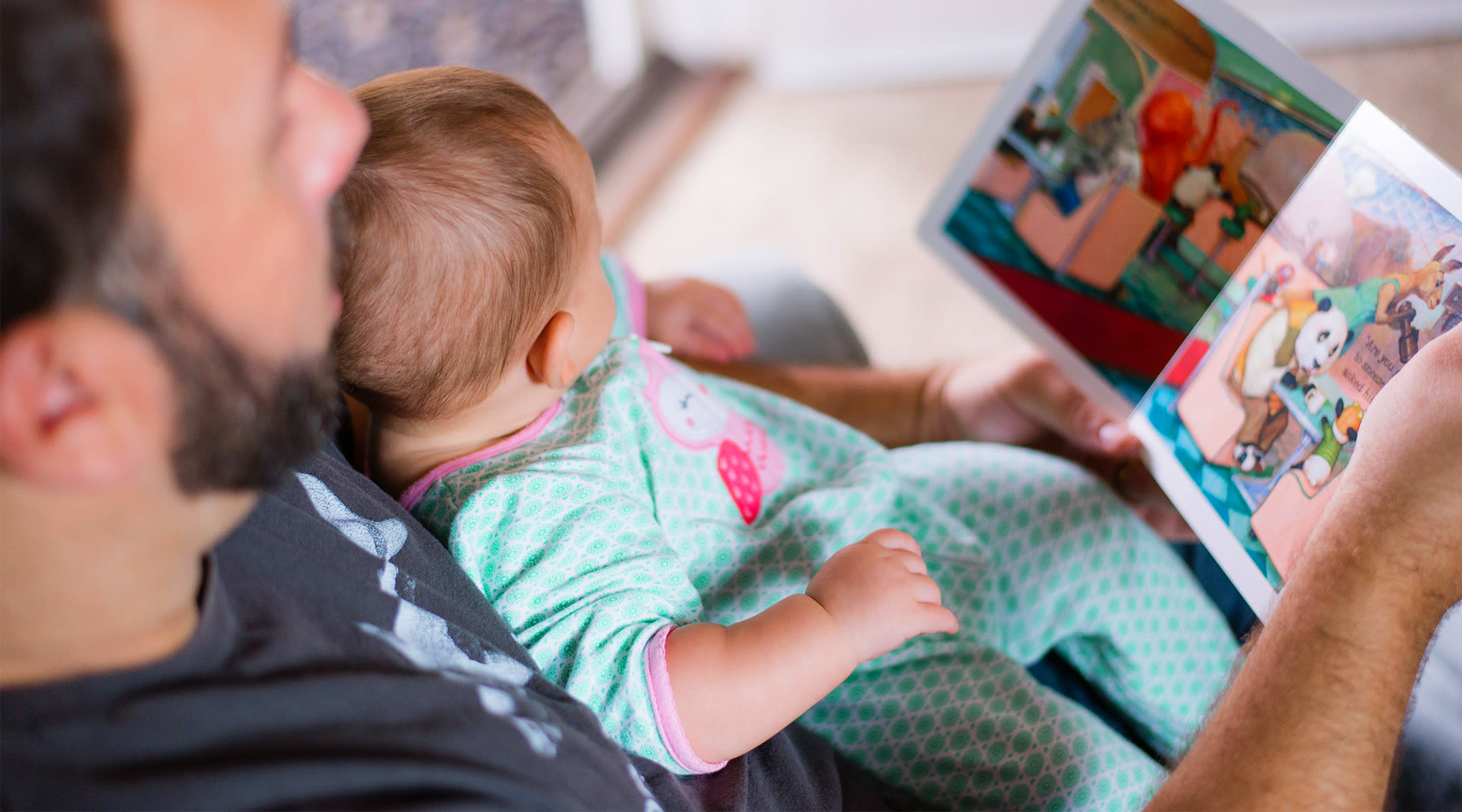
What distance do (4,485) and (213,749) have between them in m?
0.17

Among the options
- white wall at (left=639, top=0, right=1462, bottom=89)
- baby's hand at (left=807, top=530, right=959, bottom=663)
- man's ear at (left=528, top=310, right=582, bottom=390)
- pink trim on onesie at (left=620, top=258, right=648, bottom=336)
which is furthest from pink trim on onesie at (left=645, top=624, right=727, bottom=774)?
white wall at (left=639, top=0, right=1462, bottom=89)

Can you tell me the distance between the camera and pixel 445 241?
0.73 m

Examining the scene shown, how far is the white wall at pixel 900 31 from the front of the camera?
2.45m

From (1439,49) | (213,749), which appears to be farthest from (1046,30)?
(1439,49)

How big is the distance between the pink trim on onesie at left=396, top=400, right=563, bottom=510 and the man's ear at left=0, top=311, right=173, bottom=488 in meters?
0.36

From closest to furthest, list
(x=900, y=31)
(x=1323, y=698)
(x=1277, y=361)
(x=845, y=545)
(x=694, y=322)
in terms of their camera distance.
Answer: (x=1323, y=698), (x=1277, y=361), (x=845, y=545), (x=694, y=322), (x=900, y=31)

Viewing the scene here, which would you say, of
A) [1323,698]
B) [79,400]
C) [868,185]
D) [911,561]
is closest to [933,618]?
[911,561]

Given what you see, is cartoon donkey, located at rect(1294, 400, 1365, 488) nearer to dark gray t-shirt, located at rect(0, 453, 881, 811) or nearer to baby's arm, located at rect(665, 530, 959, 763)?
baby's arm, located at rect(665, 530, 959, 763)

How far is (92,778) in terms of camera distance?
47 cm

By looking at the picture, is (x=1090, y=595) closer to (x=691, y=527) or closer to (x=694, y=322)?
(x=691, y=527)

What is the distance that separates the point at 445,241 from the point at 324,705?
35 cm

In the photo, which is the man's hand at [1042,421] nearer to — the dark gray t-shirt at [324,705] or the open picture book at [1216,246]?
the open picture book at [1216,246]

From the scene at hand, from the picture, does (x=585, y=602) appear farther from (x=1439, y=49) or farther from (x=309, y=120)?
(x=1439, y=49)

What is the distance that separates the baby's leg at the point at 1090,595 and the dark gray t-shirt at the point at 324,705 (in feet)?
1.52
